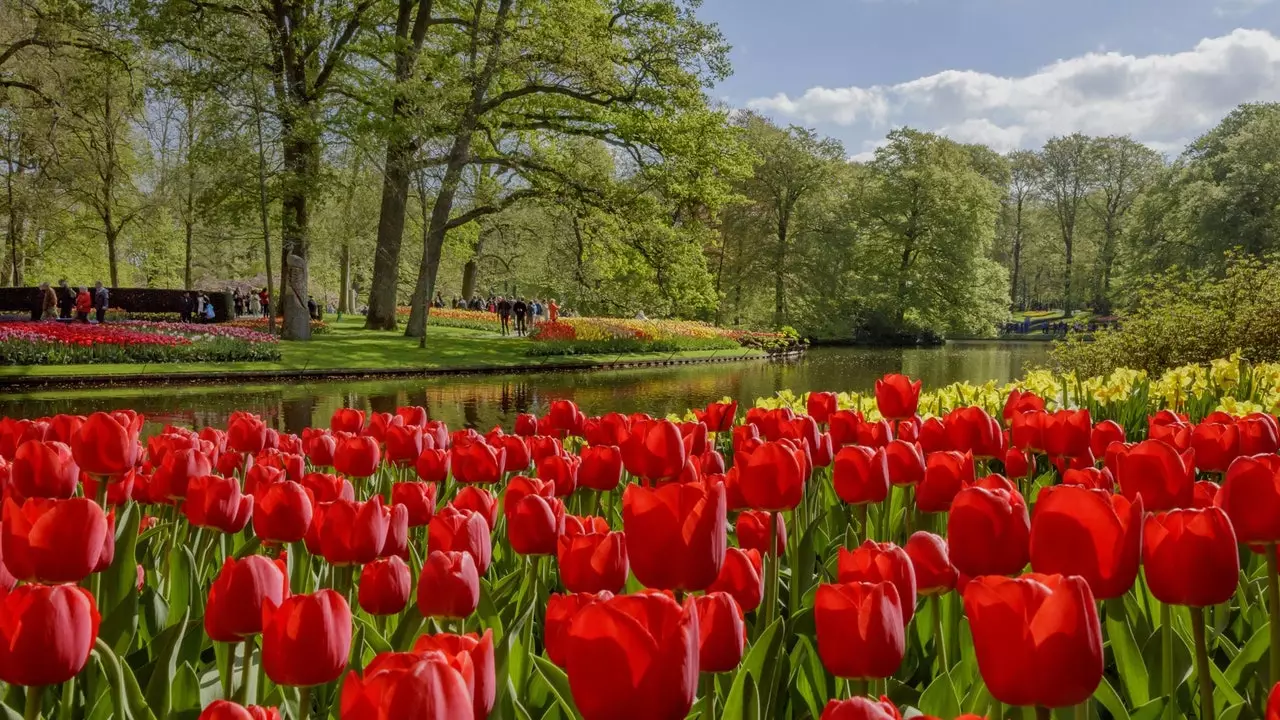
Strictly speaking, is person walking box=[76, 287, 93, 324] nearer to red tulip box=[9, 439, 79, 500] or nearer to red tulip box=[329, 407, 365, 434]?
red tulip box=[329, 407, 365, 434]

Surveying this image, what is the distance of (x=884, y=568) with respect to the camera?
1.31m

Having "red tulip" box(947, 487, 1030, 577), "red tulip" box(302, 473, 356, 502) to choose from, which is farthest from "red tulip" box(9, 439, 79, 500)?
"red tulip" box(947, 487, 1030, 577)

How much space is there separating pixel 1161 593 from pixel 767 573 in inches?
28.2

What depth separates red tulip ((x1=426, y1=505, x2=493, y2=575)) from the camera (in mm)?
1660

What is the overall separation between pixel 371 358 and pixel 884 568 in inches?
805

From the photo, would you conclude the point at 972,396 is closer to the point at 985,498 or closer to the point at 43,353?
the point at 985,498

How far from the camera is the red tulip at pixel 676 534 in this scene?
4.07 feet

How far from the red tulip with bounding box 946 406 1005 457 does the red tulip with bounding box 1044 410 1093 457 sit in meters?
0.14

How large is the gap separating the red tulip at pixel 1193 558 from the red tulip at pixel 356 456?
204cm

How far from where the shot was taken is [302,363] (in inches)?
755

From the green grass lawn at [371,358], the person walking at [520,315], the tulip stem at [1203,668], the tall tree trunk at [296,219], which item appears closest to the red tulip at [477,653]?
the tulip stem at [1203,668]

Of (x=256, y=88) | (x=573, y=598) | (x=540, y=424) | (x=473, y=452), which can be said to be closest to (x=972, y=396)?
(x=540, y=424)

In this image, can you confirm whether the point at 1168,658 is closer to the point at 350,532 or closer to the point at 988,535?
the point at 988,535

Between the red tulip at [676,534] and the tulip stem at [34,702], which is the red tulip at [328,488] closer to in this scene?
the tulip stem at [34,702]
